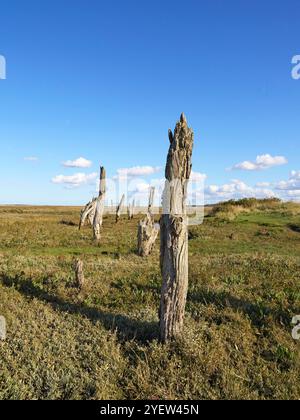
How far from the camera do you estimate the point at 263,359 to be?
348 inches

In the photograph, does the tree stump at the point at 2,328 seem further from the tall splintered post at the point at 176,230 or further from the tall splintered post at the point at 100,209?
the tall splintered post at the point at 100,209

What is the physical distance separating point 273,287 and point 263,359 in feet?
20.5

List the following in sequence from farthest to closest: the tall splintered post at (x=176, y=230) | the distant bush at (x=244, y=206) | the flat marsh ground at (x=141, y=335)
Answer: the distant bush at (x=244, y=206) → the tall splintered post at (x=176, y=230) → the flat marsh ground at (x=141, y=335)

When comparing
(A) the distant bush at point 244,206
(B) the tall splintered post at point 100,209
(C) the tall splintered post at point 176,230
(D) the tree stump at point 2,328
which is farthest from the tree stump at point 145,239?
(A) the distant bush at point 244,206

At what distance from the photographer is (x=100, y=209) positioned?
30.7 metres

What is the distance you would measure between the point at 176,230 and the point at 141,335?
129 inches

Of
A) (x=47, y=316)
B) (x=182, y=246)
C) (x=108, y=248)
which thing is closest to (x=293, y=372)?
(x=182, y=246)

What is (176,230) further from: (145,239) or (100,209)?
(100,209)

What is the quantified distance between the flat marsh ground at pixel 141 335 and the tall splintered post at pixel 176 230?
2.14 feet

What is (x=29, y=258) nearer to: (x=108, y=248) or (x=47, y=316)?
(x=108, y=248)

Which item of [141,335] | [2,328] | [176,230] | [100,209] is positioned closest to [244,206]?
[100,209]

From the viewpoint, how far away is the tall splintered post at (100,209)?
29.5 m

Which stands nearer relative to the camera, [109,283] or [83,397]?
[83,397]
